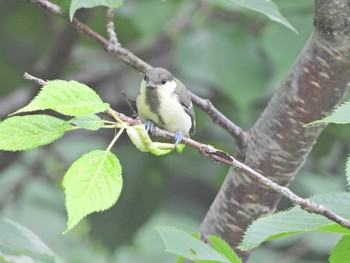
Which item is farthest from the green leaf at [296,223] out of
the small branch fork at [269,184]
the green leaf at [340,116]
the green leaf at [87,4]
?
the green leaf at [87,4]

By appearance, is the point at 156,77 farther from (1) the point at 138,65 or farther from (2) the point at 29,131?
(2) the point at 29,131

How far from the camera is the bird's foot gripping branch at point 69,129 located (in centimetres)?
112

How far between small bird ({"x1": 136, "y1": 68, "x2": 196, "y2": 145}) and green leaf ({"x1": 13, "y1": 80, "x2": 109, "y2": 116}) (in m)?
0.65

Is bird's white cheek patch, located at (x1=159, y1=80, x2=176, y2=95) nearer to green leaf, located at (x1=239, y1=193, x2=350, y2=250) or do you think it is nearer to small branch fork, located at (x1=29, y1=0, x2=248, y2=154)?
small branch fork, located at (x1=29, y1=0, x2=248, y2=154)

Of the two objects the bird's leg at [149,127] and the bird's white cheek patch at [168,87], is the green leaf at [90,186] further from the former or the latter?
the bird's white cheek patch at [168,87]

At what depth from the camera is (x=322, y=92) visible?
5.24ft

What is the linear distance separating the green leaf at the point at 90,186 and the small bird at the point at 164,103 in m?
0.68

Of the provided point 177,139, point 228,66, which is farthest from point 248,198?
point 228,66

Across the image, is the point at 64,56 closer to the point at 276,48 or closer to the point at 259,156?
the point at 276,48

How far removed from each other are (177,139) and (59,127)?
25cm

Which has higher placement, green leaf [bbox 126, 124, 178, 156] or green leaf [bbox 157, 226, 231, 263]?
green leaf [bbox 126, 124, 178, 156]

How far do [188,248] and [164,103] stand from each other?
743 millimetres

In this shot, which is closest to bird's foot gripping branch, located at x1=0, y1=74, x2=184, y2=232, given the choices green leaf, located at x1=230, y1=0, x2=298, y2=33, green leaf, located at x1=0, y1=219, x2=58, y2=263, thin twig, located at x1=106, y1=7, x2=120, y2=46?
green leaf, located at x1=0, y1=219, x2=58, y2=263

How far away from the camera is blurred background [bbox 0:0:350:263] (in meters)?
3.01
